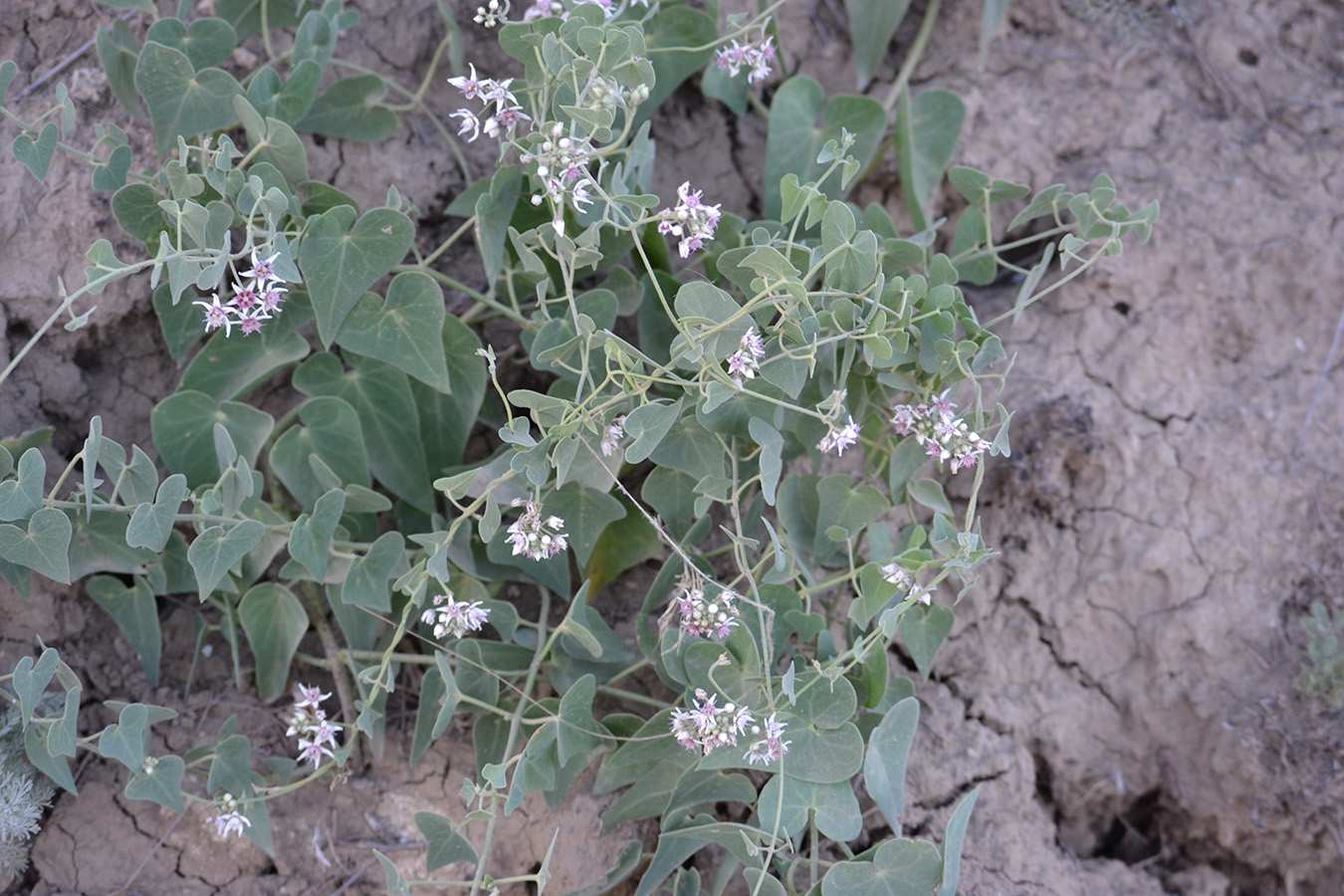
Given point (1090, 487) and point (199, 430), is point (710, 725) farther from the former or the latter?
point (1090, 487)

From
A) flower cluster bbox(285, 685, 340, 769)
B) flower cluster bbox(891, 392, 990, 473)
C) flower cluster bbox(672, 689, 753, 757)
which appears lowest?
flower cluster bbox(285, 685, 340, 769)

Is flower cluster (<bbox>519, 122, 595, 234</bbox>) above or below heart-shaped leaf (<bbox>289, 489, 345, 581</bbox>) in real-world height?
above

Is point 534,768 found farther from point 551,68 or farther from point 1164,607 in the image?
point 1164,607

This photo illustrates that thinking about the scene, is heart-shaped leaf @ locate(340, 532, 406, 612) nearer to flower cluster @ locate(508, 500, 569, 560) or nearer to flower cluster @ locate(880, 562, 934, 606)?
flower cluster @ locate(508, 500, 569, 560)

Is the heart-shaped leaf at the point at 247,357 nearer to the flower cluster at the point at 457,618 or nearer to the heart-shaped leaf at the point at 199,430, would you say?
the heart-shaped leaf at the point at 199,430

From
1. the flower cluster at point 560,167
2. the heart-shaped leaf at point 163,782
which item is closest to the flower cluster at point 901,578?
the flower cluster at point 560,167

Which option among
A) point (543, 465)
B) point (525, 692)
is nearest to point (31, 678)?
point (525, 692)

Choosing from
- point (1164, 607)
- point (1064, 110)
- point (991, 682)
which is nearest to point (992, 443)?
point (991, 682)

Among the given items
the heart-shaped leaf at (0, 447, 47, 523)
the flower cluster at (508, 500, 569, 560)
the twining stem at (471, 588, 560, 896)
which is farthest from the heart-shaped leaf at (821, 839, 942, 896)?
the heart-shaped leaf at (0, 447, 47, 523)
